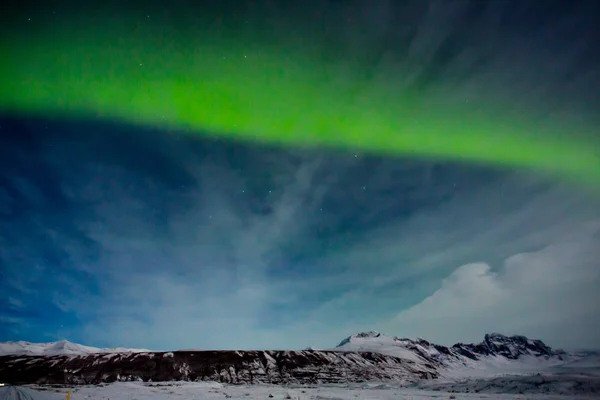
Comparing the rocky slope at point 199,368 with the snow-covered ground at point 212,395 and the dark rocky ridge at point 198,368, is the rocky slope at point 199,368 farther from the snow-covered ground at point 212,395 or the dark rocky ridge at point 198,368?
the snow-covered ground at point 212,395

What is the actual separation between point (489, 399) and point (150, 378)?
325ft

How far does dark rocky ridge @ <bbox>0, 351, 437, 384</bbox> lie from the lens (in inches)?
3896

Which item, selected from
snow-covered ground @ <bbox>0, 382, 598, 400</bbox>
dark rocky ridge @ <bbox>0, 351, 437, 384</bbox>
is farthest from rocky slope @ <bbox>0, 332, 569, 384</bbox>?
snow-covered ground @ <bbox>0, 382, 598, 400</bbox>

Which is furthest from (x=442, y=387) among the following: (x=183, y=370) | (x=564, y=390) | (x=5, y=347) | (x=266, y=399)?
(x=5, y=347)

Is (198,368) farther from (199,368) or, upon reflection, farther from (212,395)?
(212,395)

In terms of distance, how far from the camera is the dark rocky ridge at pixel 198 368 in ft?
325

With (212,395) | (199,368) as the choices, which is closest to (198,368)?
(199,368)

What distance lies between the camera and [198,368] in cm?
10862

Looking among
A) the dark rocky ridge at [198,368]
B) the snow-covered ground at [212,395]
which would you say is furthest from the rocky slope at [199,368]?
the snow-covered ground at [212,395]

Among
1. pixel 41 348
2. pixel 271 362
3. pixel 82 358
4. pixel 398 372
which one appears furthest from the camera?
pixel 41 348

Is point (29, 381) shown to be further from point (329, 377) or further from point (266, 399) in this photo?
point (266, 399)

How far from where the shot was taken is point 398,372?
128875 millimetres

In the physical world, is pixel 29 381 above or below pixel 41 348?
below

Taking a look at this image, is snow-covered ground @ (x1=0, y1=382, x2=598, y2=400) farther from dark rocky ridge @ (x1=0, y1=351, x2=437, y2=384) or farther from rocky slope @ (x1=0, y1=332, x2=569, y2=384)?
rocky slope @ (x1=0, y1=332, x2=569, y2=384)
